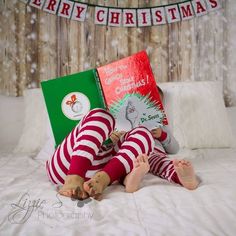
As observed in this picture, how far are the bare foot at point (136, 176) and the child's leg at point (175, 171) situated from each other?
0.28ft

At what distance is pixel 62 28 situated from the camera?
6.04 ft

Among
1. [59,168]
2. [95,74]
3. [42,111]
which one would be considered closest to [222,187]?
[59,168]

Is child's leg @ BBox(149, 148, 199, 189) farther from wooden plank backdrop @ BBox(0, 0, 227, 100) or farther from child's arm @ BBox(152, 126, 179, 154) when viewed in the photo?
wooden plank backdrop @ BBox(0, 0, 227, 100)

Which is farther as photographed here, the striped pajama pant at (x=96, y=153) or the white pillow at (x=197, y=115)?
the white pillow at (x=197, y=115)

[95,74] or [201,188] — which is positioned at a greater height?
[95,74]

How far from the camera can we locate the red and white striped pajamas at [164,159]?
87 centimetres

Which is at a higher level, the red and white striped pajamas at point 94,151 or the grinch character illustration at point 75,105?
the grinch character illustration at point 75,105

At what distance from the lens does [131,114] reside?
1.00m

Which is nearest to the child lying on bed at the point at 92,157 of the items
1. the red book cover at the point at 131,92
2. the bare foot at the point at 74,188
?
the bare foot at the point at 74,188

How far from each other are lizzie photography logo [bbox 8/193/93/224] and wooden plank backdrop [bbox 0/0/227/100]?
49.5 inches

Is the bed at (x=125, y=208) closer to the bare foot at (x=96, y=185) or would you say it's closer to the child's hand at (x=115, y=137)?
the bare foot at (x=96, y=185)

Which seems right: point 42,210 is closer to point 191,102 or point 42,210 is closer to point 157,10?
point 191,102

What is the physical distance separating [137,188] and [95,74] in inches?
16.6

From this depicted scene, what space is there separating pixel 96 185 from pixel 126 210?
117 millimetres
